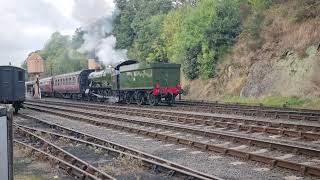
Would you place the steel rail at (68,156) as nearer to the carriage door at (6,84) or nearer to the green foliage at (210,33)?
the carriage door at (6,84)

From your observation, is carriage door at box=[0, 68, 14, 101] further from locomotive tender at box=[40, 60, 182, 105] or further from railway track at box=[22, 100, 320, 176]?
railway track at box=[22, 100, 320, 176]

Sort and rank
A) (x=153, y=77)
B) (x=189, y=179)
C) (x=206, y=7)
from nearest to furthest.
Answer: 1. (x=189, y=179)
2. (x=153, y=77)
3. (x=206, y=7)

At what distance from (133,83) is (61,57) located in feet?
205

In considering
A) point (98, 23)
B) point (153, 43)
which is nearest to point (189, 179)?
point (153, 43)

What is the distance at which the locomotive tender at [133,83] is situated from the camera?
1014 inches

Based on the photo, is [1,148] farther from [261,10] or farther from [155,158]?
[261,10]

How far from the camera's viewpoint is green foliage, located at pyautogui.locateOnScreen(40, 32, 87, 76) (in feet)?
265

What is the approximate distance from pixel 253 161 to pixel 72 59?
3013 inches

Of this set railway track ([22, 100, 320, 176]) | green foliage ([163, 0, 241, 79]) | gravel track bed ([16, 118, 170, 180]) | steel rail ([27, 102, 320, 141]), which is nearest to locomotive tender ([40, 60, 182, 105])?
green foliage ([163, 0, 241, 79])

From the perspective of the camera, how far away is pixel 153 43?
158 ft

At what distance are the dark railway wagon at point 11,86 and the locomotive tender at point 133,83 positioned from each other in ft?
22.7

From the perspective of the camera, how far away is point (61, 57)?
86875mm

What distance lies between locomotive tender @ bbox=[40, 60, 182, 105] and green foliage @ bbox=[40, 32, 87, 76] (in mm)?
40193

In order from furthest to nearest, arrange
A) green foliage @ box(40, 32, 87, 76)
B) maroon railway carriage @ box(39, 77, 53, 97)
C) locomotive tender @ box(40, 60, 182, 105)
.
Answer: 1. green foliage @ box(40, 32, 87, 76)
2. maroon railway carriage @ box(39, 77, 53, 97)
3. locomotive tender @ box(40, 60, 182, 105)
